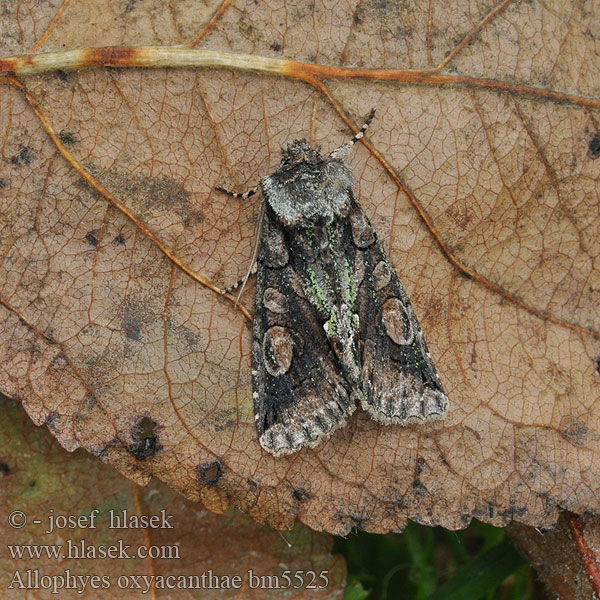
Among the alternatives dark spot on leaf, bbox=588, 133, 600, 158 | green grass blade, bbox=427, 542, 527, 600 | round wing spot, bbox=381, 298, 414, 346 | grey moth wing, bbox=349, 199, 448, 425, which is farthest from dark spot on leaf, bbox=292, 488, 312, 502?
dark spot on leaf, bbox=588, 133, 600, 158

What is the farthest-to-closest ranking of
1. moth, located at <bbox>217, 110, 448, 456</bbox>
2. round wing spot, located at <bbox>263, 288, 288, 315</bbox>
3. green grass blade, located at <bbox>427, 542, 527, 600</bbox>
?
green grass blade, located at <bbox>427, 542, 527, 600</bbox> → round wing spot, located at <bbox>263, 288, 288, 315</bbox> → moth, located at <bbox>217, 110, 448, 456</bbox>

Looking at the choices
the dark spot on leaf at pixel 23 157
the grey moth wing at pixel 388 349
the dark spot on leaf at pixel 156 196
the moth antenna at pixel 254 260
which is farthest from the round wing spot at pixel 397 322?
the dark spot on leaf at pixel 23 157

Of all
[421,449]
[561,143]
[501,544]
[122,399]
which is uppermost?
[561,143]

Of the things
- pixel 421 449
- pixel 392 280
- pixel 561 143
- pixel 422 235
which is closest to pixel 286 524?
pixel 421 449

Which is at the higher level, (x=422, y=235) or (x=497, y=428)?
(x=422, y=235)

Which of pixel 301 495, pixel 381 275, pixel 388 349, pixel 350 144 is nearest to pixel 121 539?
pixel 301 495

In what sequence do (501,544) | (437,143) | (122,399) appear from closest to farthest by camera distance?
(122,399) → (437,143) → (501,544)

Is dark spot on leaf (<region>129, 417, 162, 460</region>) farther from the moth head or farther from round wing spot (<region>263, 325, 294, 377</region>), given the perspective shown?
the moth head

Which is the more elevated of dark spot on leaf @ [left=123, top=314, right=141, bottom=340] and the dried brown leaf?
dark spot on leaf @ [left=123, top=314, right=141, bottom=340]

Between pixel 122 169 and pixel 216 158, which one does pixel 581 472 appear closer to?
pixel 216 158
